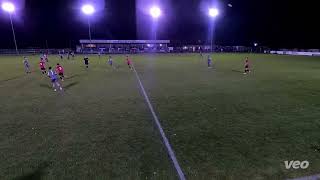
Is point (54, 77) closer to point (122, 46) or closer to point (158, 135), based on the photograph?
point (158, 135)

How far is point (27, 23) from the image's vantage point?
11581cm

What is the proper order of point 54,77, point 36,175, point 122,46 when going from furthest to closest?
1. point 122,46
2. point 54,77
3. point 36,175

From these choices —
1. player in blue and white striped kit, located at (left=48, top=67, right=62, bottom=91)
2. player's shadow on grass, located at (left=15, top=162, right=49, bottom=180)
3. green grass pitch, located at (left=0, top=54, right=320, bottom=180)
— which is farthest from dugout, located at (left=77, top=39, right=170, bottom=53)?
player's shadow on grass, located at (left=15, top=162, right=49, bottom=180)

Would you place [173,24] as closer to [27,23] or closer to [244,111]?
[27,23]

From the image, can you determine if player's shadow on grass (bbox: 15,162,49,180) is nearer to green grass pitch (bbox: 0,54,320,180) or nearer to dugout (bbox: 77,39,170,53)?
green grass pitch (bbox: 0,54,320,180)

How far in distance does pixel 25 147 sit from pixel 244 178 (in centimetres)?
684

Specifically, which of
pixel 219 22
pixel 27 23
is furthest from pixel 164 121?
pixel 27 23

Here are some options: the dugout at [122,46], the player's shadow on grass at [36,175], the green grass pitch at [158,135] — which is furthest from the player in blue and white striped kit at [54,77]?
the dugout at [122,46]

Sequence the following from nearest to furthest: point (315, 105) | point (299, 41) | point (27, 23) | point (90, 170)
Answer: point (90, 170) → point (315, 105) → point (299, 41) → point (27, 23)

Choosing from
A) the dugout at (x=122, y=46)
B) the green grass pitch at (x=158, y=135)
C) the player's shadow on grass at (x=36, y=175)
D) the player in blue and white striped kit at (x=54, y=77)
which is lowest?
the green grass pitch at (x=158, y=135)

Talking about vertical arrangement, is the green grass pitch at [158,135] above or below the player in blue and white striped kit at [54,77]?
below

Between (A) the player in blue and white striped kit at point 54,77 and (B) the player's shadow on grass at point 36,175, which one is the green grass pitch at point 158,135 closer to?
(B) the player's shadow on grass at point 36,175

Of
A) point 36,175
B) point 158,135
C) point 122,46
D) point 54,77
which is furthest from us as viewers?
point 122,46

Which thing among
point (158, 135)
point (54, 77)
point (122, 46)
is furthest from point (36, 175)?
point (122, 46)
